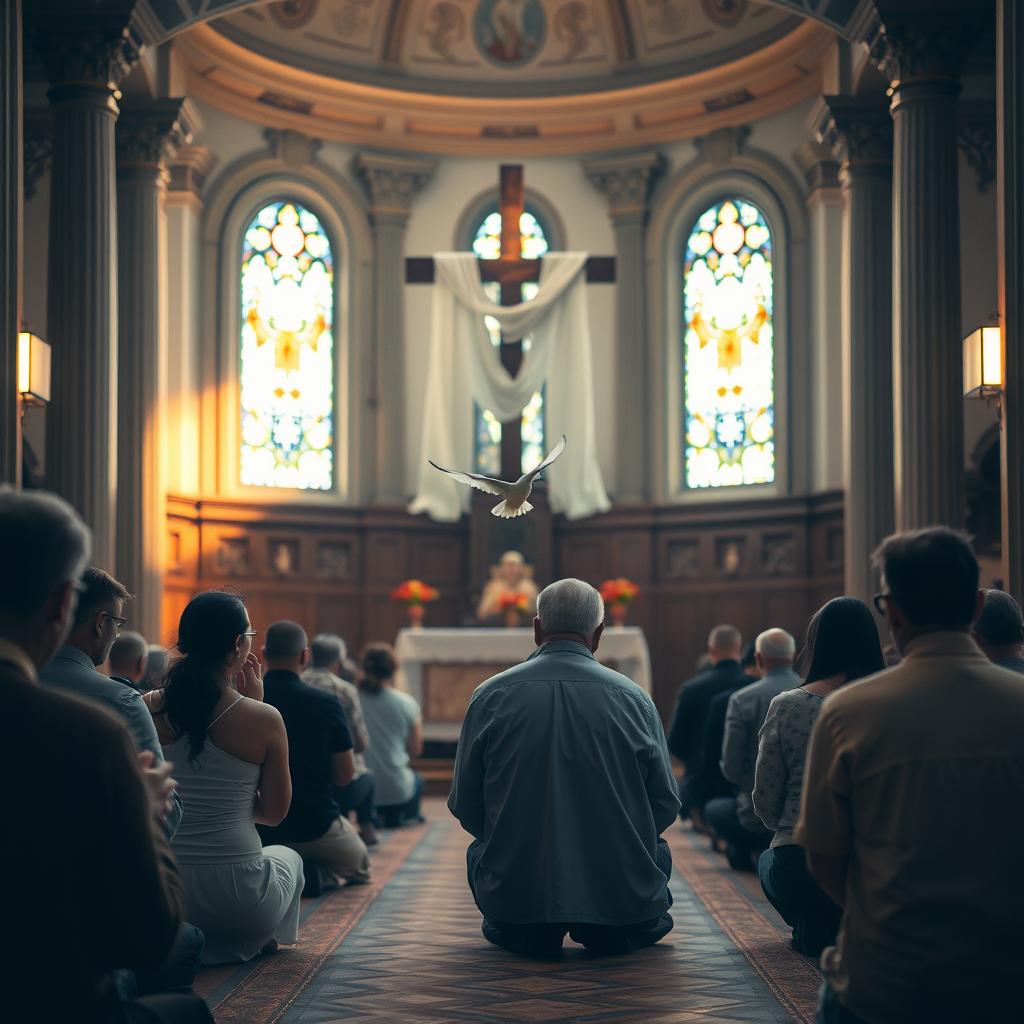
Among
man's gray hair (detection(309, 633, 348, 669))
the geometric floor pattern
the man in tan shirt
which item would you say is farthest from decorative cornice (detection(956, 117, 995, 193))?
the man in tan shirt

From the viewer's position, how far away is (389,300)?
51.7 feet

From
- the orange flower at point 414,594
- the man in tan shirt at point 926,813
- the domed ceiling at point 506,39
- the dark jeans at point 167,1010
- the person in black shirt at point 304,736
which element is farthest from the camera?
the domed ceiling at point 506,39

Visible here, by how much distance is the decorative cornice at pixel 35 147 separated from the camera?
12.8 metres

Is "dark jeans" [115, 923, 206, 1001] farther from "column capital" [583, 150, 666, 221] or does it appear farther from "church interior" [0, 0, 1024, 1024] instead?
"column capital" [583, 150, 666, 221]

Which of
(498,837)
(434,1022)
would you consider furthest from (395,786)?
(434,1022)

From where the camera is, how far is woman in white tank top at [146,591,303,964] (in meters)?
4.34

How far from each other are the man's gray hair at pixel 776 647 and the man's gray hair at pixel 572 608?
1630 millimetres

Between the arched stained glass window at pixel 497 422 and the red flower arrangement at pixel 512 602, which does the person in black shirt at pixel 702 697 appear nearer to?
the red flower arrangement at pixel 512 602

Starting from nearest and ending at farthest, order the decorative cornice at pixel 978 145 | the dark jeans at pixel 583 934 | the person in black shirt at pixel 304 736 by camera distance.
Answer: the dark jeans at pixel 583 934 → the person in black shirt at pixel 304 736 → the decorative cornice at pixel 978 145

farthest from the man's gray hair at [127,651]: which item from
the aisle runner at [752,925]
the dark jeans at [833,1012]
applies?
the dark jeans at [833,1012]

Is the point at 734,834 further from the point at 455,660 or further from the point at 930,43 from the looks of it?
the point at 455,660

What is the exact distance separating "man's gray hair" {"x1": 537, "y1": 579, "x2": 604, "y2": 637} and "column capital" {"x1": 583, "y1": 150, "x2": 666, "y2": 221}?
11.3m

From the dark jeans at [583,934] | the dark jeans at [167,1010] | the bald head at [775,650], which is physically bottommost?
the dark jeans at [583,934]

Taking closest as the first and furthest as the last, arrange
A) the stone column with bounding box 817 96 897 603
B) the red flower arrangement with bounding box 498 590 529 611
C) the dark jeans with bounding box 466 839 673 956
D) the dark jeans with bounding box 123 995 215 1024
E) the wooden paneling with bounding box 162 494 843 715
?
the dark jeans with bounding box 123 995 215 1024, the dark jeans with bounding box 466 839 673 956, the stone column with bounding box 817 96 897 603, the red flower arrangement with bounding box 498 590 529 611, the wooden paneling with bounding box 162 494 843 715
